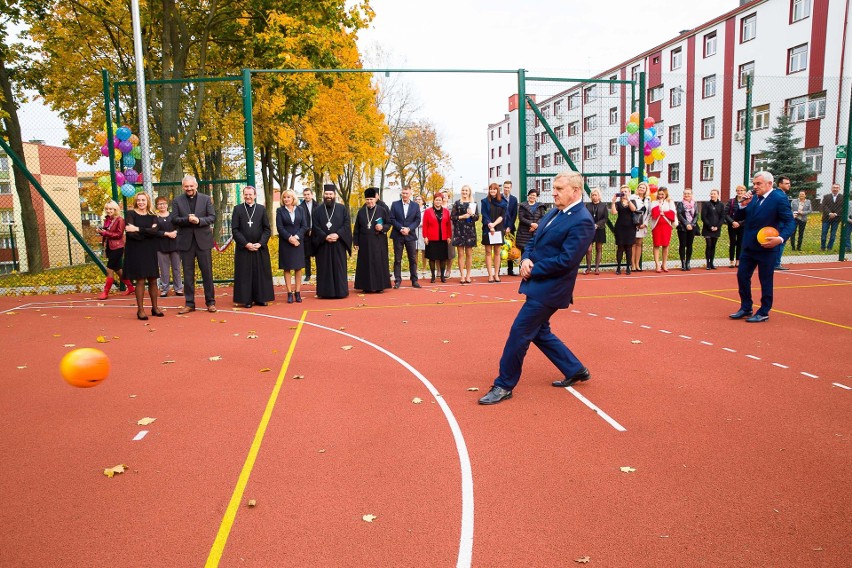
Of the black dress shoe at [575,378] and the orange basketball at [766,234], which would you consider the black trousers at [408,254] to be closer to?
the orange basketball at [766,234]

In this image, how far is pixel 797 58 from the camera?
117 feet

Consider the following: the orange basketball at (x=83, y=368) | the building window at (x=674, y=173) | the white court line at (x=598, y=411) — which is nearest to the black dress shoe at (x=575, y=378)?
the white court line at (x=598, y=411)

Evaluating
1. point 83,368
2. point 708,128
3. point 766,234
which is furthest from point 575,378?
point 708,128

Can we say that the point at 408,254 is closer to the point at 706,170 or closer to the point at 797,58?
the point at 706,170

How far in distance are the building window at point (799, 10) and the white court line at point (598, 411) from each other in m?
37.1

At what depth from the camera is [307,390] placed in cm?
653

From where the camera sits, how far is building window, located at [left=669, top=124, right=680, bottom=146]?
1655 inches

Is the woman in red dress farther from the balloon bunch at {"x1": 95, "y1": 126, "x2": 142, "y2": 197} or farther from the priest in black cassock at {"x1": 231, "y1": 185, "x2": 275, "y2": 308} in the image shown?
the balloon bunch at {"x1": 95, "y1": 126, "x2": 142, "y2": 197}

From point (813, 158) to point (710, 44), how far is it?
44.0 ft

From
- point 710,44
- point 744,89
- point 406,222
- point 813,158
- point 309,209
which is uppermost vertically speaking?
point 710,44

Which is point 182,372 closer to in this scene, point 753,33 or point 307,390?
point 307,390

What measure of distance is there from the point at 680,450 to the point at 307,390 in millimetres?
3566

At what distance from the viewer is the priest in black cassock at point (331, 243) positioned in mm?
13352

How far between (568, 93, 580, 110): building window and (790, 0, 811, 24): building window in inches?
1025
